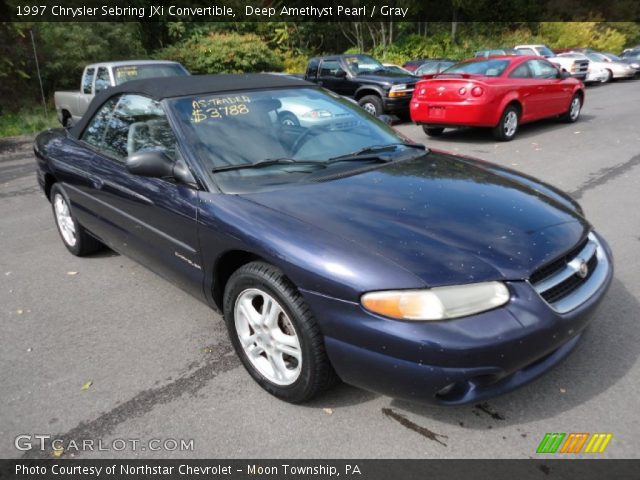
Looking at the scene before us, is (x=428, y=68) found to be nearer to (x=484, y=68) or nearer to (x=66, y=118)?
(x=484, y=68)

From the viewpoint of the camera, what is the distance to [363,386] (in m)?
2.26

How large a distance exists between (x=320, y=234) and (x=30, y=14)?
1745 centimetres

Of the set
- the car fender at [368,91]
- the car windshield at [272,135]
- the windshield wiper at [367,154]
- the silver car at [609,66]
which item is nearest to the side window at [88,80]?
the car fender at [368,91]

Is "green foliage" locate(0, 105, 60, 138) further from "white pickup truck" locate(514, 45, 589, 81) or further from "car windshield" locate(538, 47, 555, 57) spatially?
"car windshield" locate(538, 47, 555, 57)

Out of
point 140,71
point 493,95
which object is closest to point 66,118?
point 140,71

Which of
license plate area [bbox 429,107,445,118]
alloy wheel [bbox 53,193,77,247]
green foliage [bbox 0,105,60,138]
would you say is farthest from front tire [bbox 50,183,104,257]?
green foliage [bbox 0,105,60,138]

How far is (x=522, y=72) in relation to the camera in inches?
382

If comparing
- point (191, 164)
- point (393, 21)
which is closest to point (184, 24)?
point (393, 21)

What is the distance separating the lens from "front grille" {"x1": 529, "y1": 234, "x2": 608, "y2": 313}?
2264 millimetres

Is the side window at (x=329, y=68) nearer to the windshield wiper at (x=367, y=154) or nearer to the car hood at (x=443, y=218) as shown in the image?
the windshield wiper at (x=367, y=154)

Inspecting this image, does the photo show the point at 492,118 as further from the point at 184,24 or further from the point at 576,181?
the point at 184,24

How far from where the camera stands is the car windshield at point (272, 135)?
9.53 ft

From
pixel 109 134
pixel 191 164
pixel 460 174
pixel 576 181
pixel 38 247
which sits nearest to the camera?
pixel 191 164

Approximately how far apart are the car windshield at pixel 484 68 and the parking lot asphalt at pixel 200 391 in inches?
228
